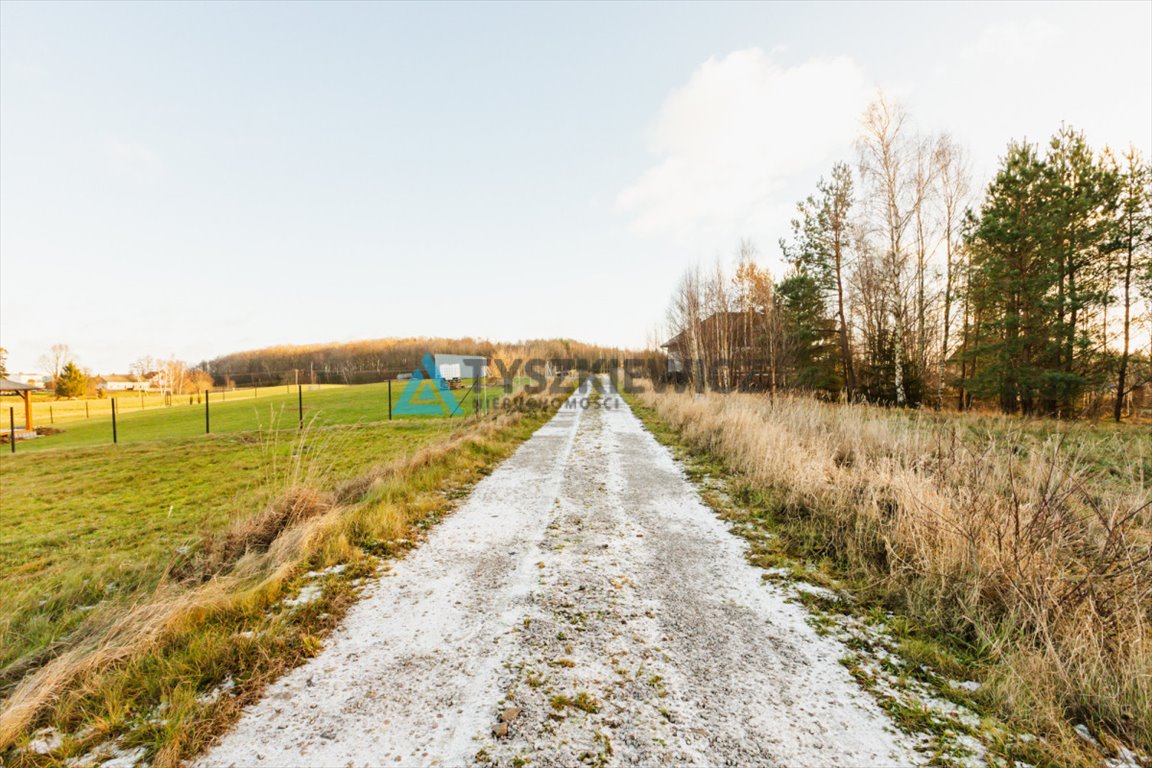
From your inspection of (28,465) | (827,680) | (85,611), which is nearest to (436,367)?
(28,465)

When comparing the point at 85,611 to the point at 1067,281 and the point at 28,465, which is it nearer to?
the point at 28,465

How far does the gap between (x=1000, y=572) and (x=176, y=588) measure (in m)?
6.64

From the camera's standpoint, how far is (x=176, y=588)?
11.8ft

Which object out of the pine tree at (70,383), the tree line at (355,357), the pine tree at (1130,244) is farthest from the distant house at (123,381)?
the pine tree at (1130,244)

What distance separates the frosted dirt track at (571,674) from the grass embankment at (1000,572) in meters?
0.75

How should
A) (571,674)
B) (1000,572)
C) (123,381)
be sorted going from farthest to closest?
(123,381)
(1000,572)
(571,674)

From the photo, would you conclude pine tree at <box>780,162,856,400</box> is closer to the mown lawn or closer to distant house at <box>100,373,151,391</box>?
the mown lawn

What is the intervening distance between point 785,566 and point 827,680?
1735mm

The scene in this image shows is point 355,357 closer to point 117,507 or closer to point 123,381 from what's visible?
point 123,381

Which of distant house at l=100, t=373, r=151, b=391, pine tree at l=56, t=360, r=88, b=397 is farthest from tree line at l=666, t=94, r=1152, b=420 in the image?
distant house at l=100, t=373, r=151, b=391

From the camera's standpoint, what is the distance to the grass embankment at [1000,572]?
2.26 metres

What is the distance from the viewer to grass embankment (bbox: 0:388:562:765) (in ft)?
7.43

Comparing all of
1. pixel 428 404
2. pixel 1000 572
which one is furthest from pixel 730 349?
pixel 1000 572

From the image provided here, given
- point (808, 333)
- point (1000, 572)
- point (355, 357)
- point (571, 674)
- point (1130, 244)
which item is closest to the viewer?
point (571, 674)
